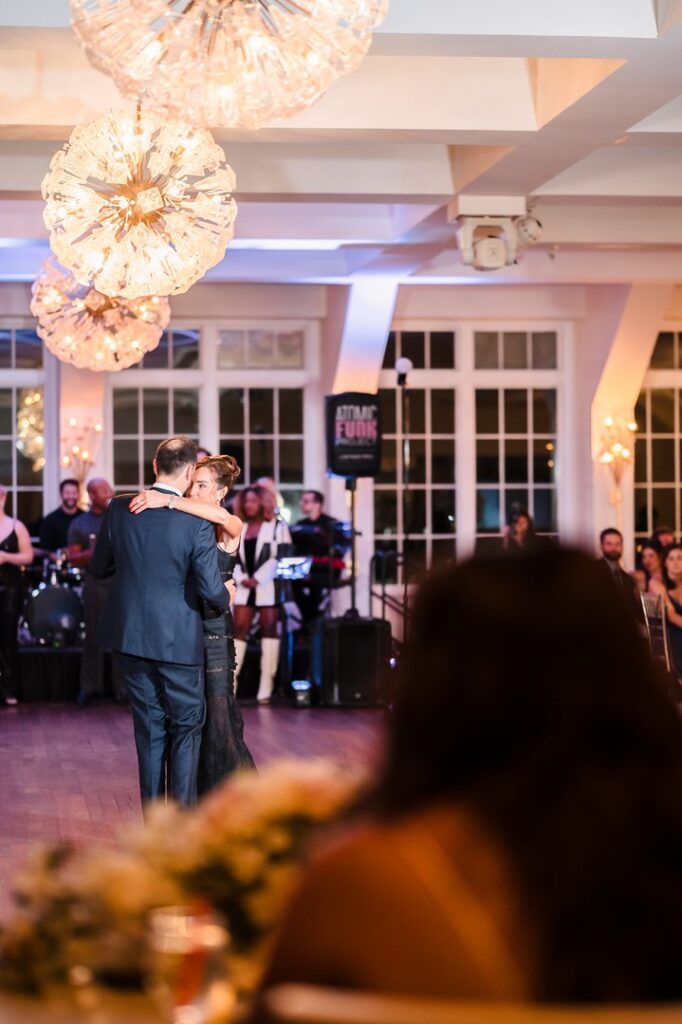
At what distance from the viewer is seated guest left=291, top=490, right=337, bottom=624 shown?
1165 centimetres

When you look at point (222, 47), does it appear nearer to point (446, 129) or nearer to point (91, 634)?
point (446, 129)

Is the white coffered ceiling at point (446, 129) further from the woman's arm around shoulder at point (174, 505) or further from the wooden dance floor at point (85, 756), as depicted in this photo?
the wooden dance floor at point (85, 756)

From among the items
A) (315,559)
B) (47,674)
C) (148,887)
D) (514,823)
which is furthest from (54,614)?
(514,823)

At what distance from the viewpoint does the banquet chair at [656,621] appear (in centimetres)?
868

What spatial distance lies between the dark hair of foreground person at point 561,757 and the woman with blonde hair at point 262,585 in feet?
31.6

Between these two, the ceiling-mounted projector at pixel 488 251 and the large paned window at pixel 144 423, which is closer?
the ceiling-mounted projector at pixel 488 251

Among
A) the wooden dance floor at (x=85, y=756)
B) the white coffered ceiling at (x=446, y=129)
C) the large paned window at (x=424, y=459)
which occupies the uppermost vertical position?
the white coffered ceiling at (x=446, y=129)

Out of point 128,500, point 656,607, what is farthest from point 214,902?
point 656,607

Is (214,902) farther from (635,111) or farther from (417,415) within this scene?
(417,415)

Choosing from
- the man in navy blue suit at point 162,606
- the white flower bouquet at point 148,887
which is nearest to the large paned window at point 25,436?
the man in navy blue suit at point 162,606

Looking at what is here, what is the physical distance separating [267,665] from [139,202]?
5966mm

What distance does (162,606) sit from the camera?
522cm

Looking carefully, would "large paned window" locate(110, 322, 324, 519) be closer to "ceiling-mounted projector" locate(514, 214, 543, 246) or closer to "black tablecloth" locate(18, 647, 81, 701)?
"black tablecloth" locate(18, 647, 81, 701)

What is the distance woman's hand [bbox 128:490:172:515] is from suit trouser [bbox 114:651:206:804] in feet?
1.74
